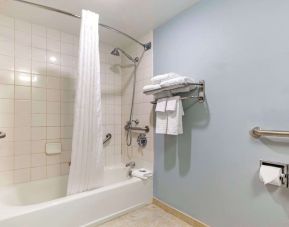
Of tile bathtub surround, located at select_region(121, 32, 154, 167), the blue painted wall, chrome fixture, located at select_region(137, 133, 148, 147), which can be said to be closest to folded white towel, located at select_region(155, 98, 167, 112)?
the blue painted wall

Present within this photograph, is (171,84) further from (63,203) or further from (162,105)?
(63,203)

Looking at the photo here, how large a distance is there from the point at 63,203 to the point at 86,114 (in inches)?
31.1

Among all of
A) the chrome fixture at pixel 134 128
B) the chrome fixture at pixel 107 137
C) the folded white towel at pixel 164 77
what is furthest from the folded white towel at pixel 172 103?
the chrome fixture at pixel 107 137

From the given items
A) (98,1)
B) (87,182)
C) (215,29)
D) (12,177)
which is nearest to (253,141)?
(215,29)

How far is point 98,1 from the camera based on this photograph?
1740mm

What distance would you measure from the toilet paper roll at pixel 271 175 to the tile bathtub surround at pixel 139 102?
129cm

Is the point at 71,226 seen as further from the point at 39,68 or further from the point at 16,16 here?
the point at 16,16

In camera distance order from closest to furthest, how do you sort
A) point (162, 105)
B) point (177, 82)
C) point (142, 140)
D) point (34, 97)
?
point (177, 82) → point (162, 105) → point (34, 97) → point (142, 140)

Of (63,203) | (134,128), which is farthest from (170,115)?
(63,203)

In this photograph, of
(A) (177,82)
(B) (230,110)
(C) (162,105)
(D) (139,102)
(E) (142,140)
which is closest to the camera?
(B) (230,110)

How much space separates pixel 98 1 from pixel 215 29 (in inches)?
45.5

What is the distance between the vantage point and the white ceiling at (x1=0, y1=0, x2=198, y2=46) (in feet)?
5.79

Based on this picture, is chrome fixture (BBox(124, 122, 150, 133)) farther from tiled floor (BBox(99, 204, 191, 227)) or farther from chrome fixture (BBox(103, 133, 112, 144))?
tiled floor (BBox(99, 204, 191, 227))

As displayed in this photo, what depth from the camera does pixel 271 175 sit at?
3.82 feet
